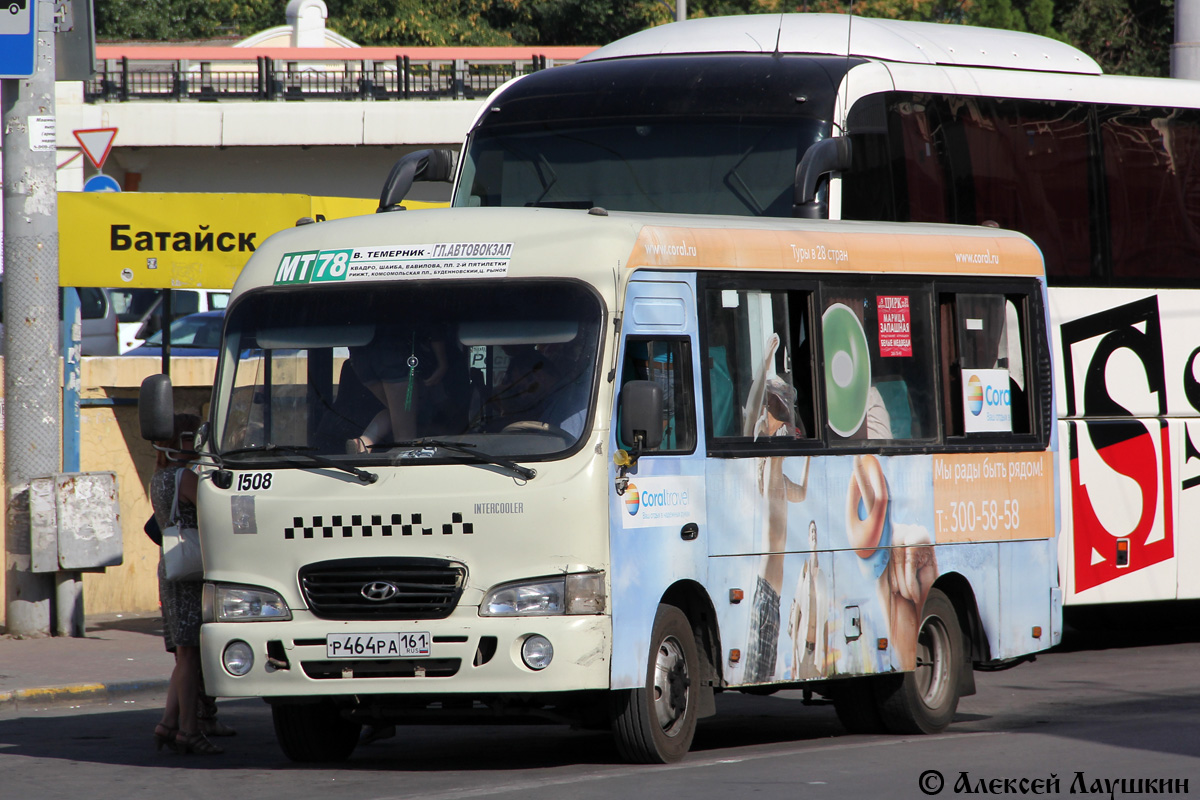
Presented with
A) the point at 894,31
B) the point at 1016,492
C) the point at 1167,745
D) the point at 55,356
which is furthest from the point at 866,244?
the point at 55,356

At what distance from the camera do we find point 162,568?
9.43 metres

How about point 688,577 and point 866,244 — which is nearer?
point 688,577

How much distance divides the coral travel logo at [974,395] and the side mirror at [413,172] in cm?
413

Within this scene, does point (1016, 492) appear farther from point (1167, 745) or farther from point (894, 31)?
point (894, 31)

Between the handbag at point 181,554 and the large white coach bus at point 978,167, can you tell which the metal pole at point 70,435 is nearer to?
the large white coach bus at point 978,167

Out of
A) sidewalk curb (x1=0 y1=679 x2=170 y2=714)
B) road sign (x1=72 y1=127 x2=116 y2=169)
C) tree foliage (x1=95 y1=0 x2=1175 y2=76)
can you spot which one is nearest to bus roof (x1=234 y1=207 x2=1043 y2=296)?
sidewalk curb (x1=0 y1=679 x2=170 y2=714)

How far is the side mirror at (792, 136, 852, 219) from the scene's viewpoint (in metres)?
11.8

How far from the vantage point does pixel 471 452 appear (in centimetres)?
832

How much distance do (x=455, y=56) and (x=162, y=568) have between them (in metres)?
30.5

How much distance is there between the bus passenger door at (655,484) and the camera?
8.34 metres

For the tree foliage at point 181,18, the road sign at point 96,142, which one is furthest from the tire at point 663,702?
the tree foliage at point 181,18

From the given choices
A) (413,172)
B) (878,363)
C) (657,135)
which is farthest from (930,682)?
(413,172)

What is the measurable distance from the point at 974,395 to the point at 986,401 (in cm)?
10

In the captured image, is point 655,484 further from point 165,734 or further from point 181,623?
point 165,734
